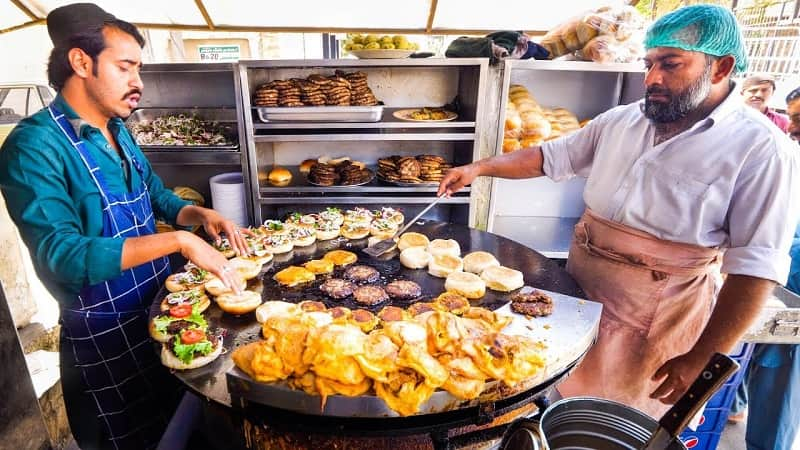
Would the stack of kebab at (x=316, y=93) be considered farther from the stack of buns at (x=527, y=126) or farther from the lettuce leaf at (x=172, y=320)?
the lettuce leaf at (x=172, y=320)

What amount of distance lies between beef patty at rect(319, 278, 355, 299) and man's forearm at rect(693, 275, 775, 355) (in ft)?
6.22

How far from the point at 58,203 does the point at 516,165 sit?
2939 millimetres

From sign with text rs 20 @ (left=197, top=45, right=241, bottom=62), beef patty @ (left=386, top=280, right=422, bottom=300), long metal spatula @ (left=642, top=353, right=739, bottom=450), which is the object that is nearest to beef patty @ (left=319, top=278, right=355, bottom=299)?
beef patty @ (left=386, top=280, right=422, bottom=300)

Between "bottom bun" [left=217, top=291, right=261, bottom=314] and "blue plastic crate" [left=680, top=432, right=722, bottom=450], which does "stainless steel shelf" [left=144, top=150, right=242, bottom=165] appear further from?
"blue plastic crate" [left=680, top=432, right=722, bottom=450]

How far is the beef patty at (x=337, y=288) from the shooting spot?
244 centimetres

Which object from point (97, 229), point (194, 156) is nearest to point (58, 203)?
point (97, 229)

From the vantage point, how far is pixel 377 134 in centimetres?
411

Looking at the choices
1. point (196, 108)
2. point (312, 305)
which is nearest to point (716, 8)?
point (312, 305)

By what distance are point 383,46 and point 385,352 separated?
11.3 feet

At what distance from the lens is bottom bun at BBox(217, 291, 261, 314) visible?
225 cm

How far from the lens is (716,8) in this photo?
2168 millimetres

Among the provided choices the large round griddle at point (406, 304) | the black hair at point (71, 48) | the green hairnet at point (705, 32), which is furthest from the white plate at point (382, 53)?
the green hairnet at point (705, 32)

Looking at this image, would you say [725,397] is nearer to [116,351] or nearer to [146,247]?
[146,247]

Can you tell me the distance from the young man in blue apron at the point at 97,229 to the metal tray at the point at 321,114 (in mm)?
1534
